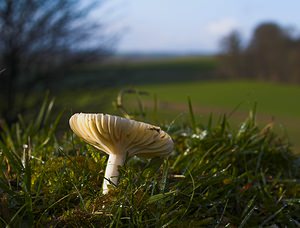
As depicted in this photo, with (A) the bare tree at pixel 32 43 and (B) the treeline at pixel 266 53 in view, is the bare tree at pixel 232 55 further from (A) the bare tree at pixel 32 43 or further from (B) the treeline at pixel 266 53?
(A) the bare tree at pixel 32 43

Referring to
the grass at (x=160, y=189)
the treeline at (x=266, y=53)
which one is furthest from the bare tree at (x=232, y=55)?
the grass at (x=160, y=189)

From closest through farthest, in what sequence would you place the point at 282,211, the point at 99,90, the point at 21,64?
1. the point at 282,211
2. the point at 21,64
3. the point at 99,90

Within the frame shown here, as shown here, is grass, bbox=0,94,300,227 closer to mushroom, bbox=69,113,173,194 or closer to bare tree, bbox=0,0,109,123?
mushroom, bbox=69,113,173,194

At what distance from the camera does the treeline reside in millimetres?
32031

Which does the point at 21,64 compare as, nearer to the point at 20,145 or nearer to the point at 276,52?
the point at 20,145

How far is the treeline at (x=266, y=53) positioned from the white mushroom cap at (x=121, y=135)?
30.6 metres

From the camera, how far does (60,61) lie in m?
8.39

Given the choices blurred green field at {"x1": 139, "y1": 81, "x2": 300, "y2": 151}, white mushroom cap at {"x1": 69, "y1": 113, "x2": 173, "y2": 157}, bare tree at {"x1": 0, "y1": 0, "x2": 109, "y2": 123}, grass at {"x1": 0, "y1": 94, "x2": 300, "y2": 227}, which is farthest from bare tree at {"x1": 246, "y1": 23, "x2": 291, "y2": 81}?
white mushroom cap at {"x1": 69, "y1": 113, "x2": 173, "y2": 157}

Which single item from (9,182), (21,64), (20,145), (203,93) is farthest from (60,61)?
(203,93)

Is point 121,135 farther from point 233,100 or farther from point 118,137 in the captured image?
point 233,100

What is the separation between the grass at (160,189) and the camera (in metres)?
1.15

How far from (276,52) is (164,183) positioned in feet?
109

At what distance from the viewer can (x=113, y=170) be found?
1.27 meters

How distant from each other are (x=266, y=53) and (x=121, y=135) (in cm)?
3290
